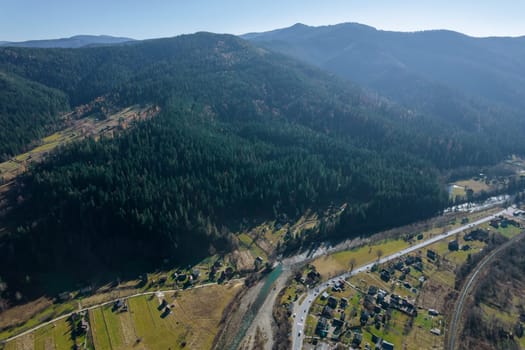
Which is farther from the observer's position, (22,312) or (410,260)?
(410,260)

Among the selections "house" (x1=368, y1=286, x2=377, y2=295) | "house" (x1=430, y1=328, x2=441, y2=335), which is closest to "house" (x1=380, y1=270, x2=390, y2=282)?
"house" (x1=368, y1=286, x2=377, y2=295)

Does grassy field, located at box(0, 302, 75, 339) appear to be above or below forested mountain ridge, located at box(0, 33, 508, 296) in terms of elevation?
below

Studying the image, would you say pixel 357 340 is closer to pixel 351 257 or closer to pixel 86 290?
pixel 351 257

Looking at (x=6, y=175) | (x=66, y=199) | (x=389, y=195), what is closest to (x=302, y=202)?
(x=389, y=195)

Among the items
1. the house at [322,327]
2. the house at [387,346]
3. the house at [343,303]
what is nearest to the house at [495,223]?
the house at [343,303]

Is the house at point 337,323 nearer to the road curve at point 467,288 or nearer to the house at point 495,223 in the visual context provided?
the road curve at point 467,288

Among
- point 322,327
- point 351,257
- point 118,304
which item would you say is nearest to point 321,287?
point 322,327

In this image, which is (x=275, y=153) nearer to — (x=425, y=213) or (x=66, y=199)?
(x=425, y=213)

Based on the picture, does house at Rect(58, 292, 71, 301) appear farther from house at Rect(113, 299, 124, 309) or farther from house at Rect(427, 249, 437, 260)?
house at Rect(427, 249, 437, 260)

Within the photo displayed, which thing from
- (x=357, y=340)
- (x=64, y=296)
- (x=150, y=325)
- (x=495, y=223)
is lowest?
(x=64, y=296)
